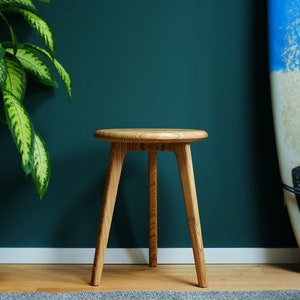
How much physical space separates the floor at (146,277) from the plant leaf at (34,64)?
62 centimetres

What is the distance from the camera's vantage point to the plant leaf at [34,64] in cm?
141

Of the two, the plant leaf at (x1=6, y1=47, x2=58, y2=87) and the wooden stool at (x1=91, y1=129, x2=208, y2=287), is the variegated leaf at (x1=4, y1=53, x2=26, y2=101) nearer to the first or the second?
the plant leaf at (x1=6, y1=47, x2=58, y2=87)

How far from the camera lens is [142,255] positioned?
157 cm

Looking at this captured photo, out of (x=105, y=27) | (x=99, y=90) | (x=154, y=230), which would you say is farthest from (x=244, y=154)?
(x=105, y=27)

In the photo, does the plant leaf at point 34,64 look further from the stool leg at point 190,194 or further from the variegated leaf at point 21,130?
the stool leg at point 190,194

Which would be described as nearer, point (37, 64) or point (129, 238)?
point (37, 64)

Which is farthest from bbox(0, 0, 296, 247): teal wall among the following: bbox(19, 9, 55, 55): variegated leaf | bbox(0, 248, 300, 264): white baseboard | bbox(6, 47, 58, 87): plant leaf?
bbox(19, 9, 55, 55): variegated leaf

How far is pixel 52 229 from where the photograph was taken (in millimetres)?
1573

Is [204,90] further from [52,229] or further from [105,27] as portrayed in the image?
[52,229]

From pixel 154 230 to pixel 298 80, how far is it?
0.69m

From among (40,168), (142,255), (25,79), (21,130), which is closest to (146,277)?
(142,255)

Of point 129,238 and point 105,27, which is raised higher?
point 105,27

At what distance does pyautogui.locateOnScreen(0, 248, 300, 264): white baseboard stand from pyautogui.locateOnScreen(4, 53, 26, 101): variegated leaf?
554mm

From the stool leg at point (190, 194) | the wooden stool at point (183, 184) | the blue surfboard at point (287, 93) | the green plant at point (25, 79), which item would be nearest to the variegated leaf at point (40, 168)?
the green plant at point (25, 79)
